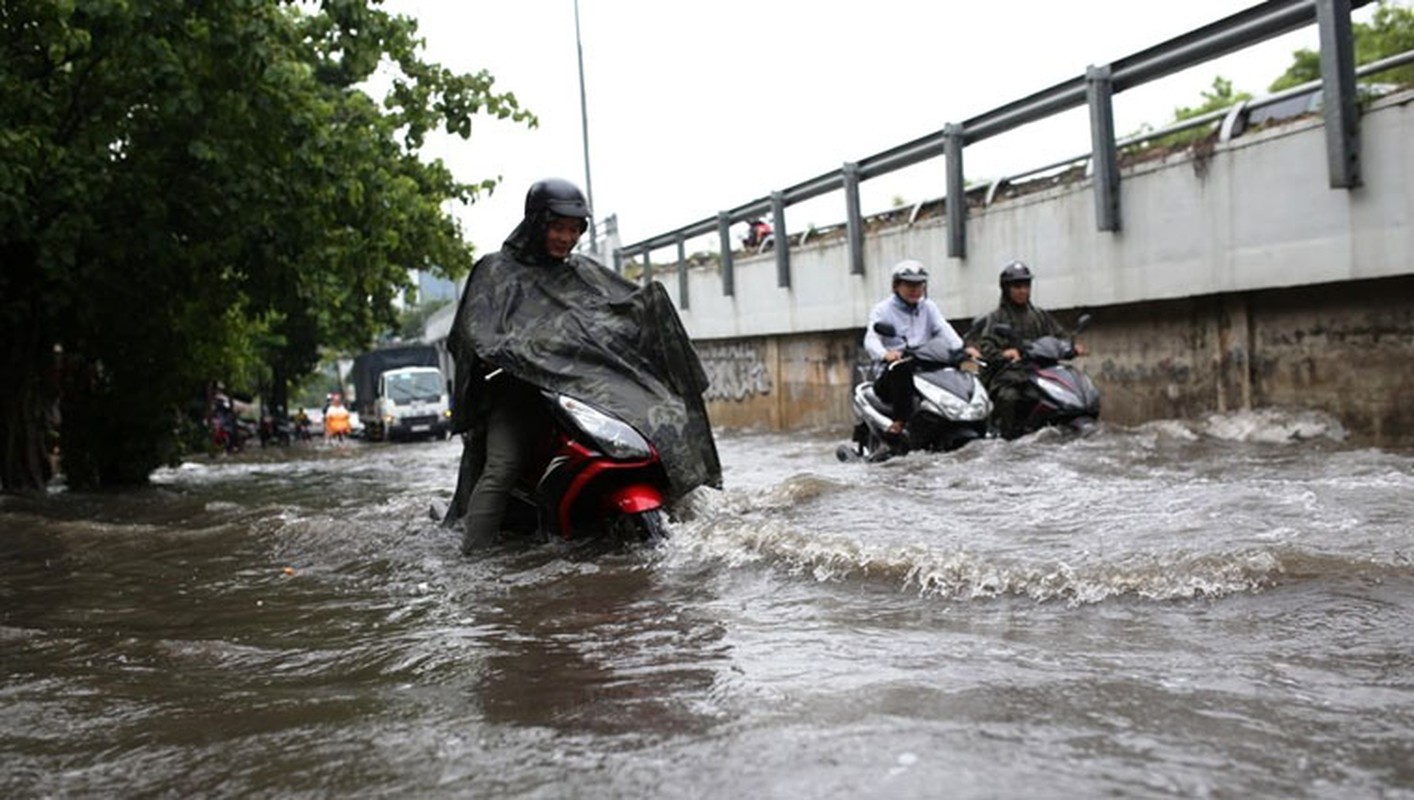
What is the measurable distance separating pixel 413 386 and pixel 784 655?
1514 inches

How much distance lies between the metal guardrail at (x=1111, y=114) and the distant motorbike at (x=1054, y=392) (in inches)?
83.8

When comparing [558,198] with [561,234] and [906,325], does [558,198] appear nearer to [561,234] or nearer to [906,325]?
[561,234]

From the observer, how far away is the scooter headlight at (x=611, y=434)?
5984 mm

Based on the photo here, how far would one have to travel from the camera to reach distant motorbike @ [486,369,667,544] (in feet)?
19.7

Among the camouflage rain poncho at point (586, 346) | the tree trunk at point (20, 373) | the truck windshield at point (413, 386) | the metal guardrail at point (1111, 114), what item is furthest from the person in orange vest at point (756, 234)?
the truck windshield at point (413, 386)

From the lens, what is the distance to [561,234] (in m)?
6.62

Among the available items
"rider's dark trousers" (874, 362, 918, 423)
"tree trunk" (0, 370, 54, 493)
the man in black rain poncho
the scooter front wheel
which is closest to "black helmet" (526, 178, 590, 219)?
the man in black rain poncho

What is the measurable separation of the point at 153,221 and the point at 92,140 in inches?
37.5

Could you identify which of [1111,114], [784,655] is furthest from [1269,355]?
[784,655]

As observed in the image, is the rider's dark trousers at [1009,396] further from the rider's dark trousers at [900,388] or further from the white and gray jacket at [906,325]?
the rider's dark trousers at [900,388]

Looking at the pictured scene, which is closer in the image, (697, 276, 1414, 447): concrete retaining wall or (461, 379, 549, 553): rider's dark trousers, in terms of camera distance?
(461, 379, 549, 553): rider's dark trousers

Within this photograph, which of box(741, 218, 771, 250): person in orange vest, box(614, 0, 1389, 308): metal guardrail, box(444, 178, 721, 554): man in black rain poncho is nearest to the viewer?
box(444, 178, 721, 554): man in black rain poncho

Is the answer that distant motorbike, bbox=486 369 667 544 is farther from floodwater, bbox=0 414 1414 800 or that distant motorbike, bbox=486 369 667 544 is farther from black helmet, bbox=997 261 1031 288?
black helmet, bbox=997 261 1031 288

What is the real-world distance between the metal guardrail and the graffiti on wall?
3325 millimetres
